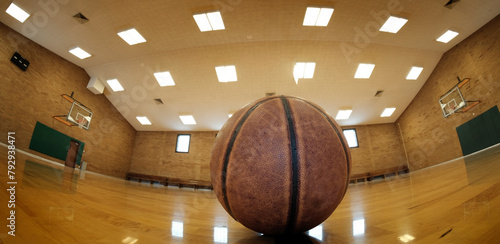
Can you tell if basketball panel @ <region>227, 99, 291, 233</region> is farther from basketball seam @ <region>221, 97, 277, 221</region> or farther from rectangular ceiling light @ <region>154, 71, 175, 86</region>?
rectangular ceiling light @ <region>154, 71, 175, 86</region>

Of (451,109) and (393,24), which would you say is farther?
(451,109)

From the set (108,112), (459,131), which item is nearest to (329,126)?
(459,131)

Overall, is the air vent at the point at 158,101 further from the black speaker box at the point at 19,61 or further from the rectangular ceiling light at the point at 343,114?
the rectangular ceiling light at the point at 343,114

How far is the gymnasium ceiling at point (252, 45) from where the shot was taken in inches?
249

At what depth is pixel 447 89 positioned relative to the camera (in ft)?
28.1

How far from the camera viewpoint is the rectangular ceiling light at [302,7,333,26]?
6250 mm

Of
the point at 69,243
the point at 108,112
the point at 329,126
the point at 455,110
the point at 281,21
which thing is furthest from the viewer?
the point at 108,112

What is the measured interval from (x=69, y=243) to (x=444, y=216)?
1532 millimetres

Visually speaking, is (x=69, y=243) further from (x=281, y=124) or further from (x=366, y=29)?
(x=366, y=29)

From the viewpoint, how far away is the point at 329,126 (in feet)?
3.29

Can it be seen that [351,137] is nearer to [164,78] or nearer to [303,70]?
[303,70]

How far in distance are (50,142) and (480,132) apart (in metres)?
16.8

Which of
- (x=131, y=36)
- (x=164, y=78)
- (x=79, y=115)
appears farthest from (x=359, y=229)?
(x=79, y=115)

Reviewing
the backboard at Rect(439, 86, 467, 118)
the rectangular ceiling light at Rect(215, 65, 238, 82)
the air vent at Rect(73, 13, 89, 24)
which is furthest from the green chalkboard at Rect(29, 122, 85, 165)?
the backboard at Rect(439, 86, 467, 118)
